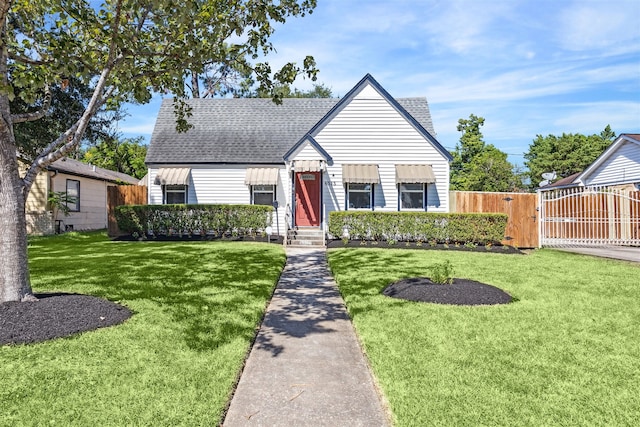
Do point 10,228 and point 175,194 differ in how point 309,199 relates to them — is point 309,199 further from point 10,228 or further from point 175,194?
point 10,228

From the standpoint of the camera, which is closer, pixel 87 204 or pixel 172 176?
pixel 172 176

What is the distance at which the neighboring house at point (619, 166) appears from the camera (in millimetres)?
19359

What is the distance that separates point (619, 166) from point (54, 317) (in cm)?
2523

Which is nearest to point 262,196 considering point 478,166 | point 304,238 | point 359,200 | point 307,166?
point 307,166

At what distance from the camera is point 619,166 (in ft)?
68.2

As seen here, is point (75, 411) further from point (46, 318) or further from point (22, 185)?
point (22, 185)

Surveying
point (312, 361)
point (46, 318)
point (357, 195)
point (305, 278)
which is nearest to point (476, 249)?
point (357, 195)

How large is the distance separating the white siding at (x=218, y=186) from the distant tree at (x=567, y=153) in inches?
1409

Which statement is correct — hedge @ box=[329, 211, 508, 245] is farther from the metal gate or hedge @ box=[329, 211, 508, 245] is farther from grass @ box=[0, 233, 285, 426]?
grass @ box=[0, 233, 285, 426]

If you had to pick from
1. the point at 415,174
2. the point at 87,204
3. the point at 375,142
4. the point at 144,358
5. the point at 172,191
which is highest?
the point at 375,142

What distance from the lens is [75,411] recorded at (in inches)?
127

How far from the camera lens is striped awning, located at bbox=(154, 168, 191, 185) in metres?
19.3

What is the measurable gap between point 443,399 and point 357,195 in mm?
15574

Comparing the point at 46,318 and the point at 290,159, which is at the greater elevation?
the point at 290,159
